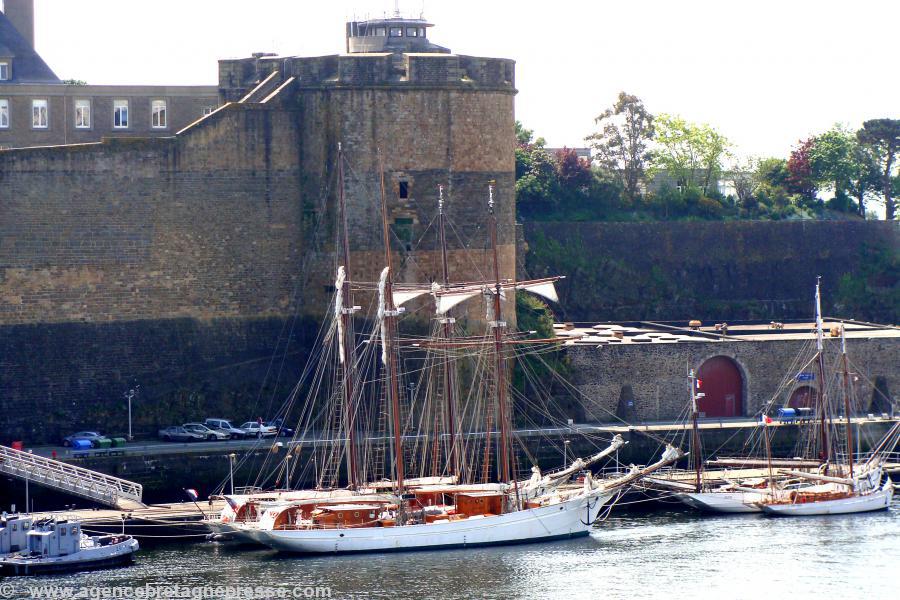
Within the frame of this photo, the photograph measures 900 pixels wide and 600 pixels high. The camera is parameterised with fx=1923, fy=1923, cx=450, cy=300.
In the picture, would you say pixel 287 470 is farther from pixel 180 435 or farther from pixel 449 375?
pixel 449 375

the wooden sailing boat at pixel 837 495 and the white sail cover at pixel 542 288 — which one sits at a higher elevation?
the white sail cover at pixel 542 288

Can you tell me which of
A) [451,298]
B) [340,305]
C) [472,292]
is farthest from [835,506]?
[340,305]

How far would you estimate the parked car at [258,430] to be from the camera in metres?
48.6

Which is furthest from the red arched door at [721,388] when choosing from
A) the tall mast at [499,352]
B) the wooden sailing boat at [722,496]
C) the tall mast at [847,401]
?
the tall mast at [499,352]

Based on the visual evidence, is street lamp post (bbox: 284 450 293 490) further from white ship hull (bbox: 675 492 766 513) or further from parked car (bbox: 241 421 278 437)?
white ship hull (bbox: 675 492 766 513)

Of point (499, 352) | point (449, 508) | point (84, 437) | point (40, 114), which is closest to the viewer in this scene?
point (449, 508)

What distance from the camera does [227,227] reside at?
49.8 metres

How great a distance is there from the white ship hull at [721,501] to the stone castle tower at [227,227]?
810 centimetres

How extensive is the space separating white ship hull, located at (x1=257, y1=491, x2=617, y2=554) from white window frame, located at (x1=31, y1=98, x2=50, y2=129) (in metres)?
17.6

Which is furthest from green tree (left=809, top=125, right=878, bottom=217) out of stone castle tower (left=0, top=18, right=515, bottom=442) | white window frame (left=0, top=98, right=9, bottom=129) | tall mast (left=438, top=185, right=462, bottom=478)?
→ white window frame (left=0, top=98, right=9, bottom=129)

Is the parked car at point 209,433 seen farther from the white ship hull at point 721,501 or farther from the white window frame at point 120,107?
the white ship hull at point 721,501

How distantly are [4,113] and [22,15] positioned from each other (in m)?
14.0

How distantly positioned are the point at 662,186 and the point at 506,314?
1034 inches

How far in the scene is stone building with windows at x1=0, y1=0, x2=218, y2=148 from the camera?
55094mm
